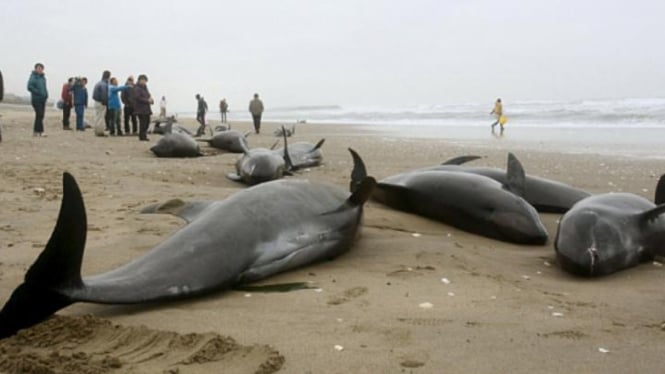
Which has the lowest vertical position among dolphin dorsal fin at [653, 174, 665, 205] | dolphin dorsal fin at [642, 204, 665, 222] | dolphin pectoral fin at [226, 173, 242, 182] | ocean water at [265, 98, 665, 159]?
dolphin pectoral fin at [226, 173, 242, 182]

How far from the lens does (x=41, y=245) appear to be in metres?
4.66

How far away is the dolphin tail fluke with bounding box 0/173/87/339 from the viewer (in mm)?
2701

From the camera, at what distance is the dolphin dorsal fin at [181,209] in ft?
16.7

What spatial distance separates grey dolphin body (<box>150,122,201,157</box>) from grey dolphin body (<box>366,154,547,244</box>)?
749 centimetres

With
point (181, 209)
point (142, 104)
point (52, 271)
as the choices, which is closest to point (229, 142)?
point (142, 104)

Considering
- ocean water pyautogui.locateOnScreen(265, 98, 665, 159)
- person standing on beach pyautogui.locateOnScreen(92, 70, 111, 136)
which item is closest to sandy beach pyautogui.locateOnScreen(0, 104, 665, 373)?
ocean water pyautogui.locateOnScreen(265, 98, 665, 159)

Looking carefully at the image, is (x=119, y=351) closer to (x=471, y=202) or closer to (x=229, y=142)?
(x=471, y=202)

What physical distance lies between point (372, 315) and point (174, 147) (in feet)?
35.3

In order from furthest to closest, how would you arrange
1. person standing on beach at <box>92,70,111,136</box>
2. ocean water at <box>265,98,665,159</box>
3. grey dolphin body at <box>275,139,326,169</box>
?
person standing on beach at <box>92,70,111,136</box>, ocean water at <box>265,98,665,159</box>, grey dolphin body at <box>275,139,326,169</box>

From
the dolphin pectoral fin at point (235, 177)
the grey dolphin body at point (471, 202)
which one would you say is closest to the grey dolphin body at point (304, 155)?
the dolphin pectoral fin at point (235, 177)

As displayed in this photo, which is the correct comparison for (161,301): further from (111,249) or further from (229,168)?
(229,168)

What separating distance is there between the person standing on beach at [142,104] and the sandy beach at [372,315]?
11819mm

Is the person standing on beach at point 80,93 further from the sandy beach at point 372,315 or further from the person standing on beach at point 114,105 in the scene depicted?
the sandy beach at point 372,315

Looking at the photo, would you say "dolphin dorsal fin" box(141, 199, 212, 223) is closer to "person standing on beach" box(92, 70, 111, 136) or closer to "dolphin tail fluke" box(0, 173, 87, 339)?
"dolphin tail fluke" box(0, 173, 87, 339)
